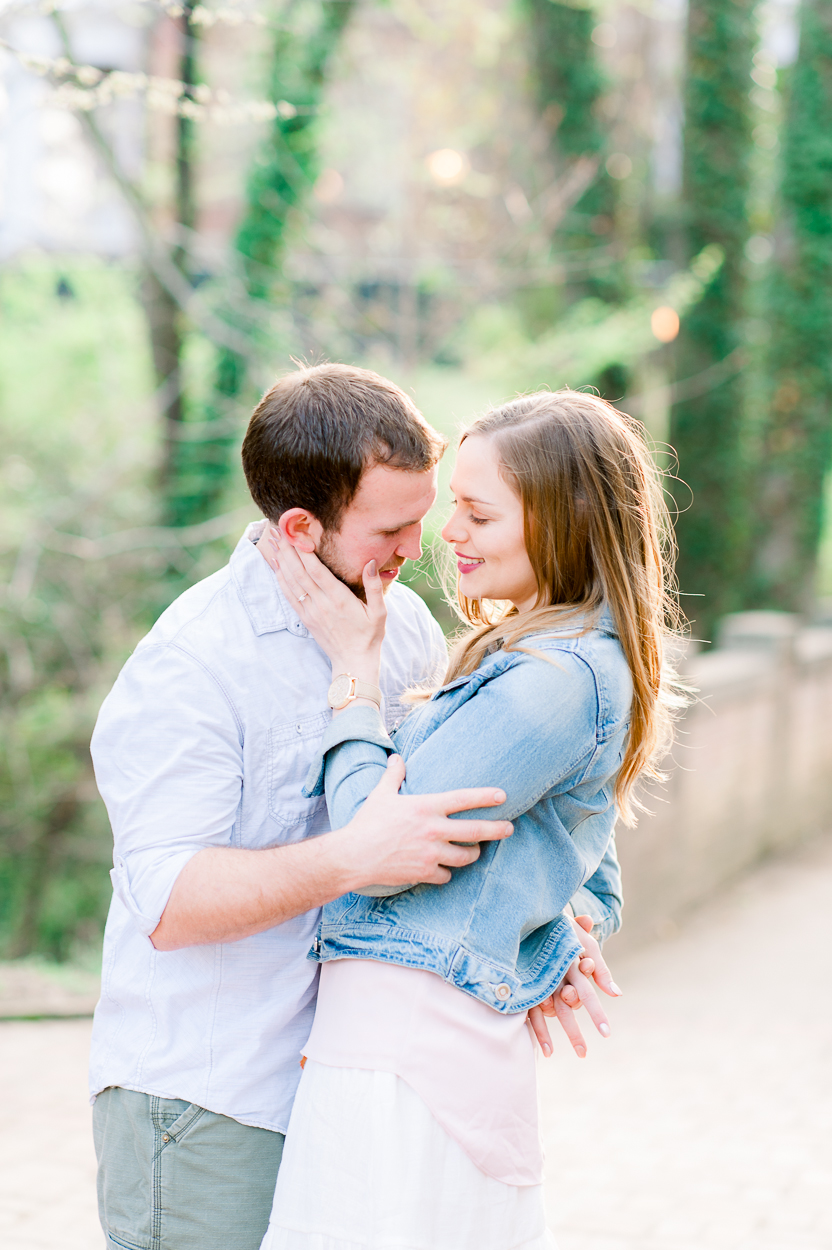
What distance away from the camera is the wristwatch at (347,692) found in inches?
75.0

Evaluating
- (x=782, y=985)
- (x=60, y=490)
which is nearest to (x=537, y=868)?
(x=782, y=985)

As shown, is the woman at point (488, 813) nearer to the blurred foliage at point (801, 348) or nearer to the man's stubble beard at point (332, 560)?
the man's stubble beard at point (332, 560)

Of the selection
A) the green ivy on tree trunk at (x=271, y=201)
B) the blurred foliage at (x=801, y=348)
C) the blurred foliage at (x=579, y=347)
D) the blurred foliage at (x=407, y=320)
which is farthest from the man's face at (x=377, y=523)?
the blurred foliage at (x=801, y=348)

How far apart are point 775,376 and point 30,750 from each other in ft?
28.0

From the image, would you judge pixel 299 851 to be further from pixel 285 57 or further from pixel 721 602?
pixel 721 602

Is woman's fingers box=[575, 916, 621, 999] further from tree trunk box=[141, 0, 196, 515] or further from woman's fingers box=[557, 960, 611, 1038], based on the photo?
tree trunk box=[141, 0, 196, 515]

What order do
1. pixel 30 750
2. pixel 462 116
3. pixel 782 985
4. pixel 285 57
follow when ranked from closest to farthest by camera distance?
pixel 782 985 → pixel 285 57 → pixel 30 750 → pixel 462 116

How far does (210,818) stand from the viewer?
1814 mm

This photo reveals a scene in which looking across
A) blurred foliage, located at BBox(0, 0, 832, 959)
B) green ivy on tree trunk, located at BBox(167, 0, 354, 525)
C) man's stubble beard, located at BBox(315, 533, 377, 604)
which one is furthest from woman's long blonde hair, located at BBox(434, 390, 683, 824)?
green ivy on tree trunk, located at BBox(167, 0, 354, 525)

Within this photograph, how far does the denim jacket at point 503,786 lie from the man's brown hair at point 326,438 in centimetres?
38

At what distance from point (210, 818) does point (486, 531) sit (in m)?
0.66

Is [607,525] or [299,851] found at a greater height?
[607,525]

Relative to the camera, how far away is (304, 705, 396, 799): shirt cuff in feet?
6.08

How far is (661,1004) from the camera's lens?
6.45m
